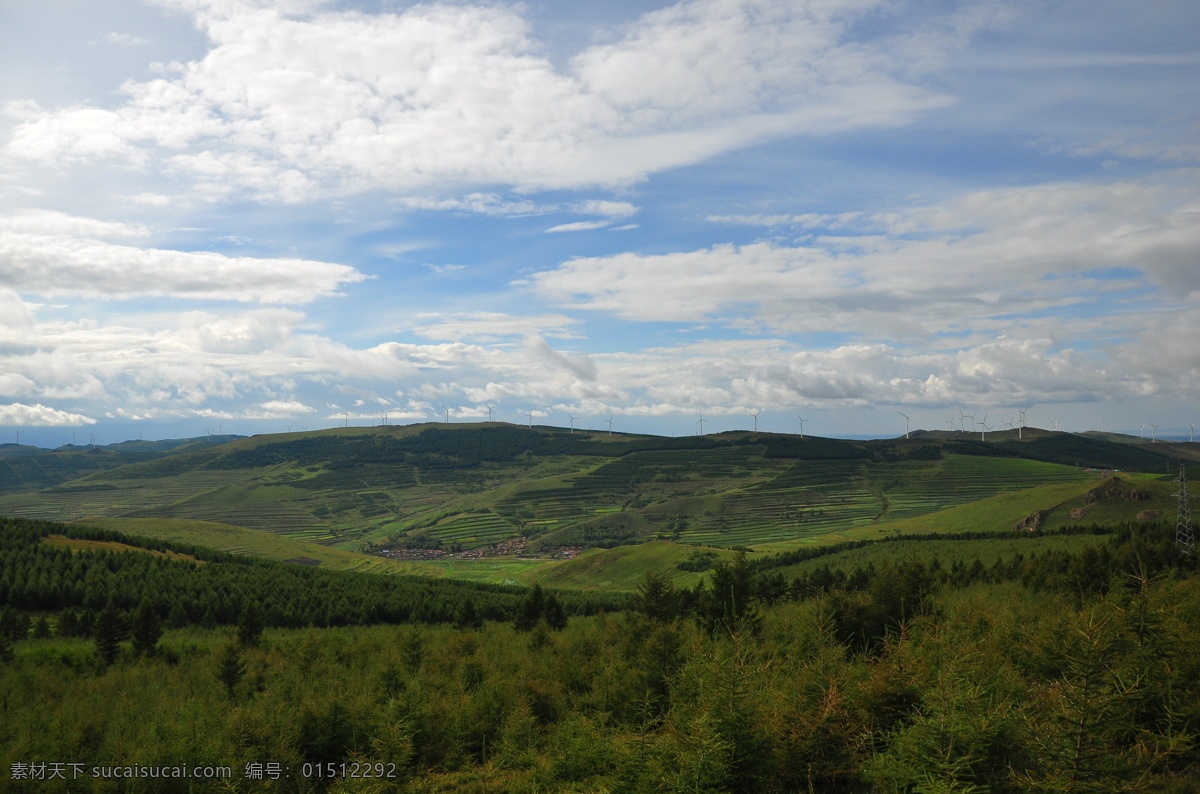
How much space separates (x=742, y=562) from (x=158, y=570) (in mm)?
113943

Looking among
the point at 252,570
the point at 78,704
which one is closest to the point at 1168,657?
the point at 78,704

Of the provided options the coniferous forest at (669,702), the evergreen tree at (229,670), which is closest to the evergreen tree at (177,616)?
the coniferous forest at (669,702)

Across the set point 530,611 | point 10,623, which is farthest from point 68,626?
point 530,611

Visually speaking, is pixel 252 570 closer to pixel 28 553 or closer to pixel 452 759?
pixel 28 553

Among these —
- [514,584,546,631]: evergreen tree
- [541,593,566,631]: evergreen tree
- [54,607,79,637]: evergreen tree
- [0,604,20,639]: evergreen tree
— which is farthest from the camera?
[54,607,79,637]: evergreen tree

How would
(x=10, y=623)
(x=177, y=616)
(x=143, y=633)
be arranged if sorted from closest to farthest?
(x=143, y=633) → (x=10, y=623) → (x=177, y=616)

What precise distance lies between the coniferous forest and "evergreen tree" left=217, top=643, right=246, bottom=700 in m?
0.18

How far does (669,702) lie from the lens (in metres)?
35.9

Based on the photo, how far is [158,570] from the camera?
122938 mm

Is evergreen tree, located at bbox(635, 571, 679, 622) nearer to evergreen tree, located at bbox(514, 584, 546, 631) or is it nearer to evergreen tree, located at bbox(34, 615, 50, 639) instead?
evergreen tree, located at bbox(514, 584, 546, 631)

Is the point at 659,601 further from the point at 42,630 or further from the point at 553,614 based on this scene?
the point at 42,630

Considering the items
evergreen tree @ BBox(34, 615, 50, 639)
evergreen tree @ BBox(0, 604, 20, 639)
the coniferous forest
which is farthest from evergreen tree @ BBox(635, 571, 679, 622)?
evergreen tree @ BBox(34, 615, 50, 639)

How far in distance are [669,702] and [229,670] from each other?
36348 millimetres

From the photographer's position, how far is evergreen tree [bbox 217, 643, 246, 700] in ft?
165
